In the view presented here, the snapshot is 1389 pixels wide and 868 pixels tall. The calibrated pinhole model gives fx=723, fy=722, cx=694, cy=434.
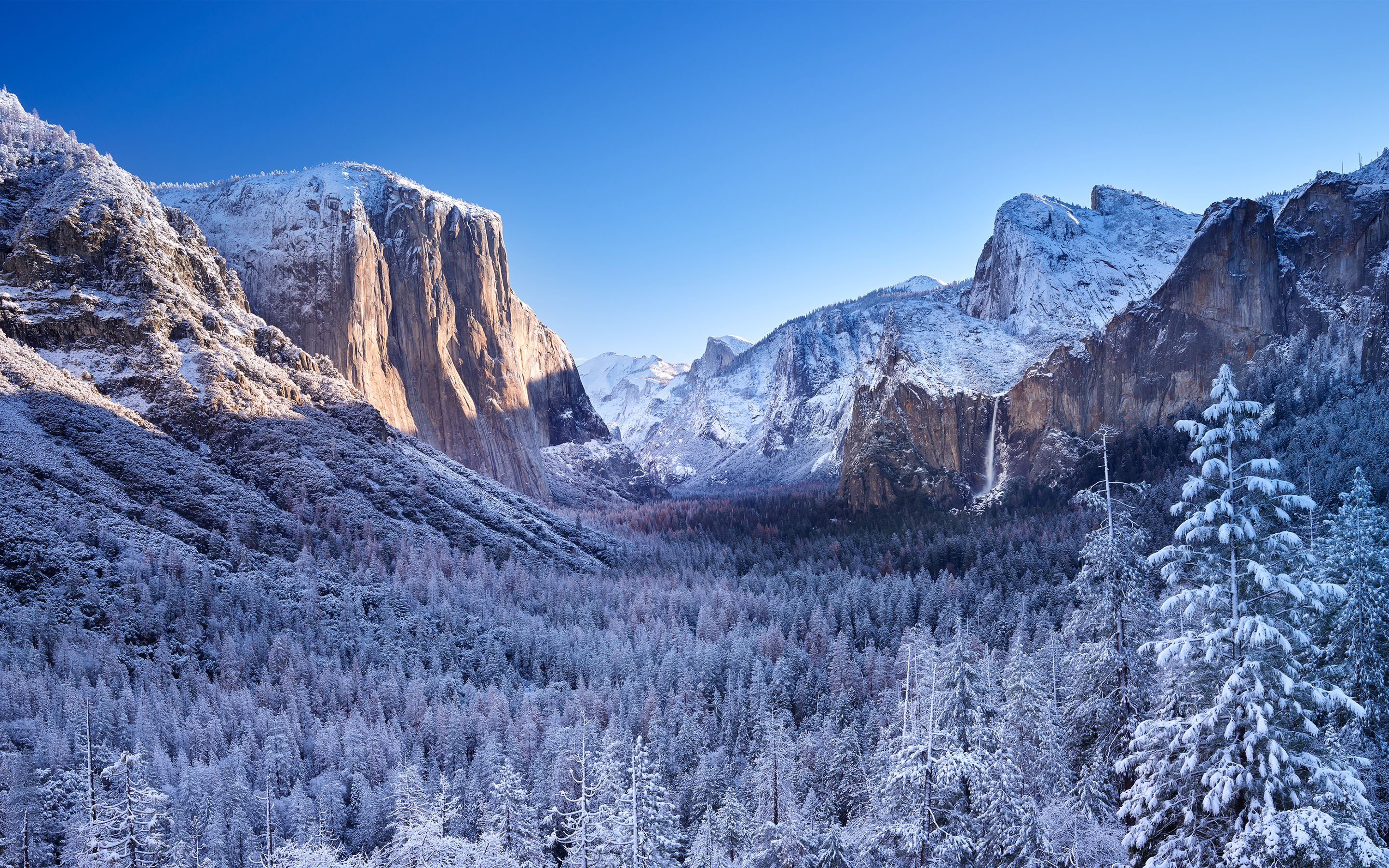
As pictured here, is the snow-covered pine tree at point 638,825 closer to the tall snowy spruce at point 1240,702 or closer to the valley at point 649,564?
the valley at point 649,564

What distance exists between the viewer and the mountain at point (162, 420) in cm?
6612

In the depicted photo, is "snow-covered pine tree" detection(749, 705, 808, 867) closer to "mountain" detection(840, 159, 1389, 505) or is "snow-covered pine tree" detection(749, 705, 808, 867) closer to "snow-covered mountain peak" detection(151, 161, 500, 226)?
"mountain" detection(840, 159, 1389, 505)

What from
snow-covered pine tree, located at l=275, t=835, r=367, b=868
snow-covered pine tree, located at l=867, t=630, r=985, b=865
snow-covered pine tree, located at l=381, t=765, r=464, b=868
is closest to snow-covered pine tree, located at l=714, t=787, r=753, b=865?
snow-covered pine tree, located at l=381, t=765, r=464, b=868

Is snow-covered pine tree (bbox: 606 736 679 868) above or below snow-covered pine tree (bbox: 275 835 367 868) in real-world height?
above

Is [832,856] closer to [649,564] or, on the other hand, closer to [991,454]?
[649,564]

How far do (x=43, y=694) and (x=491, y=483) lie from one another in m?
72.5

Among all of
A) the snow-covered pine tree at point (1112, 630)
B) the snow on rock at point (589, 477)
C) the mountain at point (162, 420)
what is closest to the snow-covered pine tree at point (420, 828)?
the snow-covered pine tree at point (1112, 630)

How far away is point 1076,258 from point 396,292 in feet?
448

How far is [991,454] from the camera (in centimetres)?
13912

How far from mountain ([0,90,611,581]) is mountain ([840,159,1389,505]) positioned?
73.3 m

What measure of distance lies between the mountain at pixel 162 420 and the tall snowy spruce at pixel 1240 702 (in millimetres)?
74133

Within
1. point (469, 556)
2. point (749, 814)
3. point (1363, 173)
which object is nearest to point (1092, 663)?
point (749, 814)

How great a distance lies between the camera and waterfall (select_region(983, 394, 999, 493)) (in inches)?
5438

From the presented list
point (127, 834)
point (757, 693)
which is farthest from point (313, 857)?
point (757, 693)
